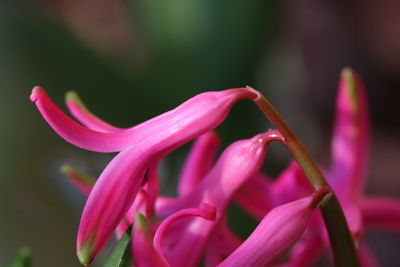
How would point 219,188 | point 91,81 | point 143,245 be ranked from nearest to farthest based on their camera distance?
1. point 143,245
2. point 219,188
3. point 91,81

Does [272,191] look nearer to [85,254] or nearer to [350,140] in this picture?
[350,140]

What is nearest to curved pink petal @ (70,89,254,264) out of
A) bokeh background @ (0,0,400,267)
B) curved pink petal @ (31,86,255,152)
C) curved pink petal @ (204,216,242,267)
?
curved pink petal @ (31,86,255,152)

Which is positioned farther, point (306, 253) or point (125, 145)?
point (306, 253)

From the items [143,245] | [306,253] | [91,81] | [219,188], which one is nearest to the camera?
[143,245]

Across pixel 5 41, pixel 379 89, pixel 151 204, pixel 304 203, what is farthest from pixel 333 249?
pixel 379 89

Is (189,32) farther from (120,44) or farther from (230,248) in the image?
(120,44)

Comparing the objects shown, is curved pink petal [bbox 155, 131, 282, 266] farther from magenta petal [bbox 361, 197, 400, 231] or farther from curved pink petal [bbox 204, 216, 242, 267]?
magenta petal [bbox 361, 197, 400, 231]

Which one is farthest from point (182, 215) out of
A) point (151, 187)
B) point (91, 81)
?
point (91, 81)
